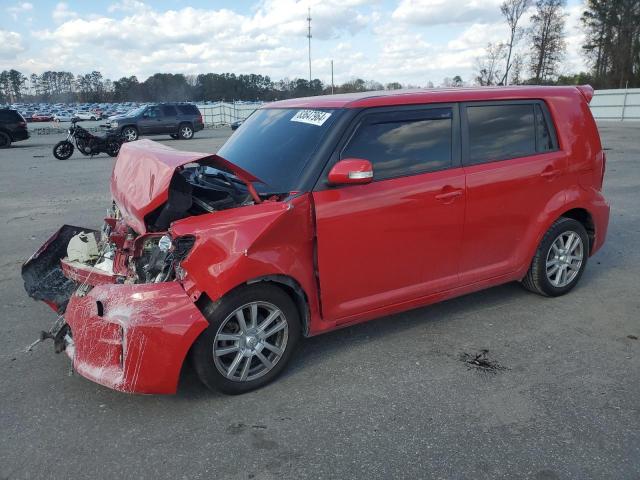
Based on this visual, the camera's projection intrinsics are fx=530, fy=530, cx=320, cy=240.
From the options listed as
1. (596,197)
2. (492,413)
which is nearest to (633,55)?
(596,197)

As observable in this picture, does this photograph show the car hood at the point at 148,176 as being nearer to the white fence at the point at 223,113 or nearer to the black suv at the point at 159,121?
the black suv at the point at 159,121

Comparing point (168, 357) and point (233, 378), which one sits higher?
point (168, 357)

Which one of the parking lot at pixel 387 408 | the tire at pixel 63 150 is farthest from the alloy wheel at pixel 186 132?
the parking lot at pixel 387 408

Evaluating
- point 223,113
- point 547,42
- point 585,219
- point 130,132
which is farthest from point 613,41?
point 585,219

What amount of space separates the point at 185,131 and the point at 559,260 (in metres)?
24.2

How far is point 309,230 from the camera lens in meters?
3.35

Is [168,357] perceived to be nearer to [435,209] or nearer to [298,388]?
[298,388]

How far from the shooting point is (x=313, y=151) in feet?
11.6

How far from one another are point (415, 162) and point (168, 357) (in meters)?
2.13

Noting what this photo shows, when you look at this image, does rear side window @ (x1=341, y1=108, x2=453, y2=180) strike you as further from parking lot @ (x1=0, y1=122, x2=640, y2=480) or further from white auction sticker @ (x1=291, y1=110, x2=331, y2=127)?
parking lot @ (x1=0, y1=122, x2=640, y2=480)

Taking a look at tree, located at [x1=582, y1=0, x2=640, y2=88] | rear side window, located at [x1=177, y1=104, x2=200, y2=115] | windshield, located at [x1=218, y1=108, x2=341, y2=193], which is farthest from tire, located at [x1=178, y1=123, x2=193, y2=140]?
tree, located at [x1=582, y1=0, x2=640, y2=88]

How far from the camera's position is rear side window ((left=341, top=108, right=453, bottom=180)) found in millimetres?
3632

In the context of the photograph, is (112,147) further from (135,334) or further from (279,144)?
(135,334)

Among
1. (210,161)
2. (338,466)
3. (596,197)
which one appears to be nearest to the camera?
(338,466)
